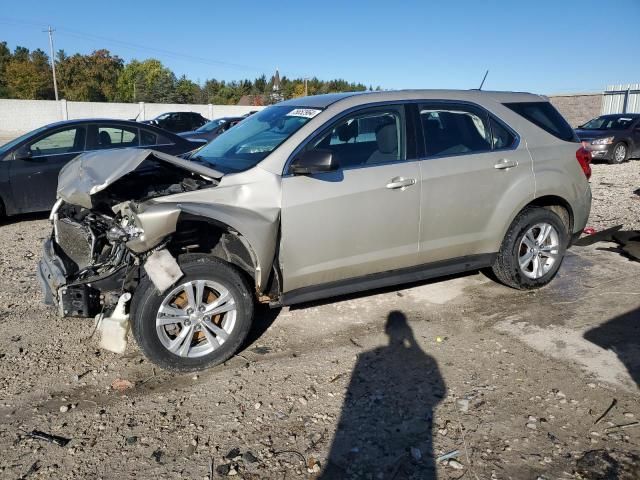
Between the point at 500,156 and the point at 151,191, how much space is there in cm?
301

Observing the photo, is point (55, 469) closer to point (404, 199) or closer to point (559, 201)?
point (404, 199)

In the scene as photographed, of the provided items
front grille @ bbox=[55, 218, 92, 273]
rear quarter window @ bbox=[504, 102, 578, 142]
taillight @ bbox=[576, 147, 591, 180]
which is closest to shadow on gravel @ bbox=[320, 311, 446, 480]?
front grille @ bbox=[55, 218, 92, 273]

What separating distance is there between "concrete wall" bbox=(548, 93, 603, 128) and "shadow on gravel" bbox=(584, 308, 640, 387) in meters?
27.0

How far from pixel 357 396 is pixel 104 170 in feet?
7.79

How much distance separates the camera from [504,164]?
459 cm

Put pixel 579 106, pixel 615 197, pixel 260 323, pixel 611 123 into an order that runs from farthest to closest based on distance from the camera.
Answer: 1. pixel 579 106
2. pixel 611 123
3. pixel 615 197
4. pixel 260 323

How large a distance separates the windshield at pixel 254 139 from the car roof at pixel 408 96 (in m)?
0.15

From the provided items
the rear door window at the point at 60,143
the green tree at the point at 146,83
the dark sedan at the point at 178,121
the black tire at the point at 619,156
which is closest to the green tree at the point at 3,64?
the green tree at the point at 146,83

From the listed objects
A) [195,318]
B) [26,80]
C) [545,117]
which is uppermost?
[26,80]

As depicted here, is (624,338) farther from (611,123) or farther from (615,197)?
(611,123)

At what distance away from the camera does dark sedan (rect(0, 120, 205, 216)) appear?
7340 mm

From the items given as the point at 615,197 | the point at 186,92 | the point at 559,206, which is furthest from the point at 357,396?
the point at 186,92

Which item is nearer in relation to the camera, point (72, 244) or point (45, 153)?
point (72, 244)

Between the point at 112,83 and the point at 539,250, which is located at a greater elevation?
the point at 112,83
